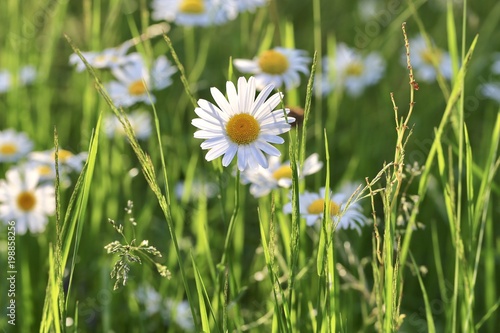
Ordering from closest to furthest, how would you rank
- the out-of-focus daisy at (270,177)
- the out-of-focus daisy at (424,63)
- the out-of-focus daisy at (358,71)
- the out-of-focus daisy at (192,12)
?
1. the out-of-focus daisy at (270,177)
2. the out-of-focus daisy at (192,12)
3. the out-of-focus daisy at (358,71)
4. the out-of-focus daisy at (424,63)

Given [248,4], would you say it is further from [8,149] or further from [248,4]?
[8,149]

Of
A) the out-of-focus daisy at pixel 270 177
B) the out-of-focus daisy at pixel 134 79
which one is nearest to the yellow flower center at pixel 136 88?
the out-of-focus daisy at pixel 134 79

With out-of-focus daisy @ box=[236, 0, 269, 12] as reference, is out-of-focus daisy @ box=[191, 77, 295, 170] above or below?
below

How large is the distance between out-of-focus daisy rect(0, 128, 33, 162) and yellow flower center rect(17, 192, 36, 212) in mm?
157

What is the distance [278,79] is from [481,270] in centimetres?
69

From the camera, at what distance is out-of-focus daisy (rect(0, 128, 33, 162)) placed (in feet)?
5.76

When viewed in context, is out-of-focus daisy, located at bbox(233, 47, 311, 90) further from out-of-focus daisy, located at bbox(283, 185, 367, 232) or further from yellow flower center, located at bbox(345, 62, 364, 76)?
yellow flower center, located at bbox(345, 62, 364, 76)

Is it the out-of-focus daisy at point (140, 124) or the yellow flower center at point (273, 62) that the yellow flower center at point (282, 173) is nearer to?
the yellow flower center at point (273, 62)

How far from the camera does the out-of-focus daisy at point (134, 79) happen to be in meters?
1.75

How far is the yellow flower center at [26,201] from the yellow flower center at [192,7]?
82 cm

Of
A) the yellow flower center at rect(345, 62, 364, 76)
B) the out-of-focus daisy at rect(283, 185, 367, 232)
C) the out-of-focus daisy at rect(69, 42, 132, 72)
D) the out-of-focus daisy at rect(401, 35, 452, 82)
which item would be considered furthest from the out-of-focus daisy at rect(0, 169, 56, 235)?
the out-of-focus daisy at rect(401, 35, 452, 82)

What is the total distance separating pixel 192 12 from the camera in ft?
7.00

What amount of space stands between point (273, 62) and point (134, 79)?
0.47m

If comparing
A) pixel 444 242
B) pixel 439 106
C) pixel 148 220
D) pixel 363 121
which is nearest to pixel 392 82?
pixel 439 106
